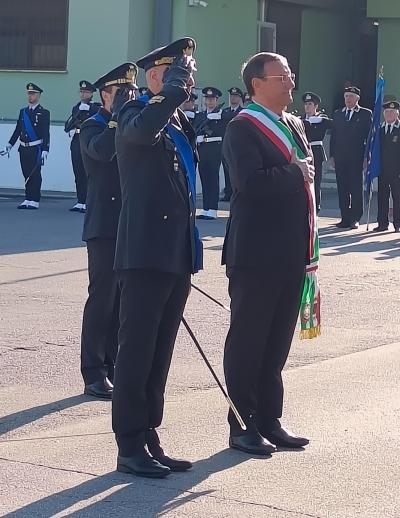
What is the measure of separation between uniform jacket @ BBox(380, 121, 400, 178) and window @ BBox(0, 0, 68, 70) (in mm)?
9397

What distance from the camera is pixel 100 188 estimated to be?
780 cm

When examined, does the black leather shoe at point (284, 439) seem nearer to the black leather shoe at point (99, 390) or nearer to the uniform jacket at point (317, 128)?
the black leather shoe at point (99, 390)

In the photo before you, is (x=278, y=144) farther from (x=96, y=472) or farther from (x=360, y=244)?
(x=360, y=244)

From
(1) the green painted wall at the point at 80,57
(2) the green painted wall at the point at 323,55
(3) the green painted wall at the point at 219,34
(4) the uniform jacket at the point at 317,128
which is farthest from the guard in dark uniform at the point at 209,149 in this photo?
(2) the green painted wall at the point at 323,55

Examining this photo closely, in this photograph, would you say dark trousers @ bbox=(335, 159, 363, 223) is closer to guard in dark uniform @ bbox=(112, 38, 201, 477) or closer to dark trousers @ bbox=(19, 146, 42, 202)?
dark trousers @ bbox=(19, 146, 42, 202)

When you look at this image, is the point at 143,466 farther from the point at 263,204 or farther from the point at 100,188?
the point at 100,188

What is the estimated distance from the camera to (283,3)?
29578mm

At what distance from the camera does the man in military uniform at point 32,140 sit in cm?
2144

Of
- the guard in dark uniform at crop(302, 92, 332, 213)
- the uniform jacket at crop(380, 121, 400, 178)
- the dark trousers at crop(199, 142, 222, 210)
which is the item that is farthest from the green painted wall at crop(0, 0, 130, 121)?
the uniform jacket at crop(380, 121, 400, 178)

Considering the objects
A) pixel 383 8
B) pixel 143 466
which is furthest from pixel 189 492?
pixel 383 8

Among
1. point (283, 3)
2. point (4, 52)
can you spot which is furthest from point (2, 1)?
point (283, 3)

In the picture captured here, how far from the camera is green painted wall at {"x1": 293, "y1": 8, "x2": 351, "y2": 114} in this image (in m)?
30.8

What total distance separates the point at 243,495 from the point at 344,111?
14.6 m

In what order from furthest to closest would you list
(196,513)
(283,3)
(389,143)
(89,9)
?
(283,3), (89,9), (389,143), (196,513)
